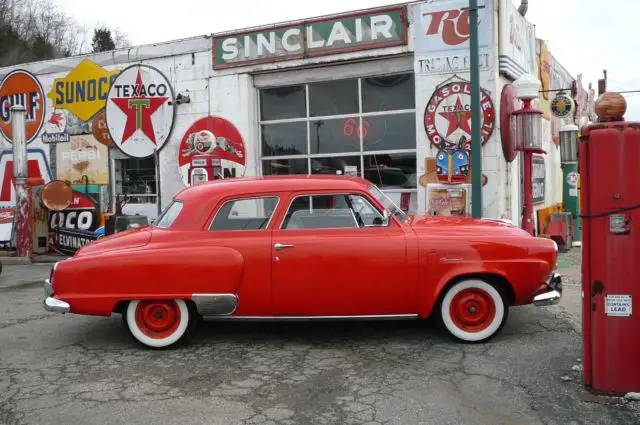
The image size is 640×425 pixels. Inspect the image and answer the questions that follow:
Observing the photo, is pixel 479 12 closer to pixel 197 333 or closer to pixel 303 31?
pixel 303 31

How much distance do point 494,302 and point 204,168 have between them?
6175 millimetres

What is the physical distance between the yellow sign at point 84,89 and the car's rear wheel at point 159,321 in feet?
27.0

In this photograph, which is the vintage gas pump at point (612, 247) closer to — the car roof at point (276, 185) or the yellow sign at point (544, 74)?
the car roof at point (276, 185)

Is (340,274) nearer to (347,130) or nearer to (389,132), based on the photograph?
(389,132)

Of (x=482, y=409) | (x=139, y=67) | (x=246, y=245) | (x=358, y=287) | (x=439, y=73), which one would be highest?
(x=139, y=67)

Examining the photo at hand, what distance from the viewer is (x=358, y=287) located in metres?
5.16

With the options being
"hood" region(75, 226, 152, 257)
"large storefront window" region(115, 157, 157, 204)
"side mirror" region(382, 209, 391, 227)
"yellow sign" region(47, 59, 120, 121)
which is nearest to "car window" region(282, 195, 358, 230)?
"side mirror" region(382, 209, 391, 227)

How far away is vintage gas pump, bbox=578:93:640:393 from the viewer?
3.83m

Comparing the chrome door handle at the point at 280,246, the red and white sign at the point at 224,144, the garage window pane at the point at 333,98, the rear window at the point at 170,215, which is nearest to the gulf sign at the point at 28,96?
the red and white sign at the point at 224,144

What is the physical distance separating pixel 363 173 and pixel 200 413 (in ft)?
23.7

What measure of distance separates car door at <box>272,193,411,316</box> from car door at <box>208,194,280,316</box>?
97 millimetres

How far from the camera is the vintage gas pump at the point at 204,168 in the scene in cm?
1000

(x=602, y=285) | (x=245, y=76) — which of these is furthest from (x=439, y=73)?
(x=602, y=285)

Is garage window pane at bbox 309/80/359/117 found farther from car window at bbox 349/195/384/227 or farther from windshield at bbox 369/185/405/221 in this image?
car window at bbox 349/195/384/227
